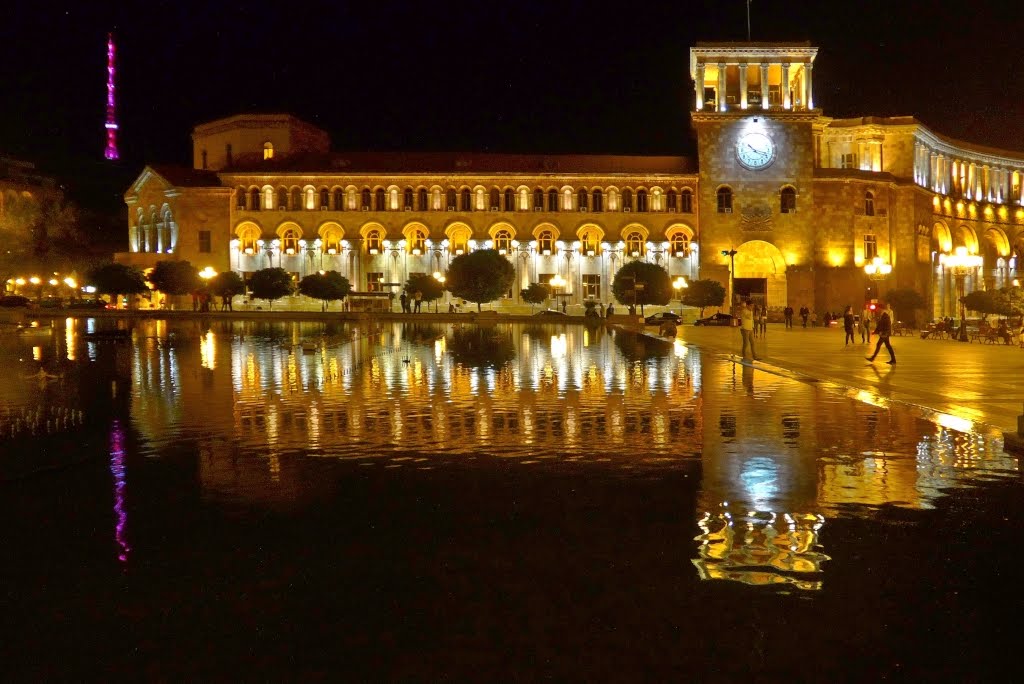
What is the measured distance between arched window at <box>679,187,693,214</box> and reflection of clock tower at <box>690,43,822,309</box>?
2.52 metres

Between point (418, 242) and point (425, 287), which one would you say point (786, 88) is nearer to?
point (418, 242)

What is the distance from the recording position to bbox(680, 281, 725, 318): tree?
59.8 meters

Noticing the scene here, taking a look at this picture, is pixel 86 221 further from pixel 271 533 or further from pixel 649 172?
pixel 271 533

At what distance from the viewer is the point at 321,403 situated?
503 inches

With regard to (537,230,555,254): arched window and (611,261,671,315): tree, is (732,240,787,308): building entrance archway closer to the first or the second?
(611,261,671,315): tree

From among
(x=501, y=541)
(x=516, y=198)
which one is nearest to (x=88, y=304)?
(x=516, y=198)

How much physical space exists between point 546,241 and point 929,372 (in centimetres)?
5173

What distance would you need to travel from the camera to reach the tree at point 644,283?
59.2 m

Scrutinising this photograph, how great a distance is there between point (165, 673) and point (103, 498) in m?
3.52

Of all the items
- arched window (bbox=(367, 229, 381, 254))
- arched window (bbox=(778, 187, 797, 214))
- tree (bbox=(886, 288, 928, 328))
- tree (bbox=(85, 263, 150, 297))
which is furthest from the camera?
arched window (bbox=(367, 229, 381, 254))

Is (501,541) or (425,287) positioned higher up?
(425,287)

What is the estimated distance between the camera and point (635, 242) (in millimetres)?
68812

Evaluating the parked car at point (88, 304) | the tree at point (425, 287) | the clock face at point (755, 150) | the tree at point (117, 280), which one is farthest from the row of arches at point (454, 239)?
the parked car at point (88, 304)

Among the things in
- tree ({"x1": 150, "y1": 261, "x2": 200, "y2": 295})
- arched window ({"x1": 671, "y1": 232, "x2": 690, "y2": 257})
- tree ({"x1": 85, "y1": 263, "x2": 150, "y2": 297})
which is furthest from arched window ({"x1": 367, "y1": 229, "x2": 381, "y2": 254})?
arched window ({"x1": 671, "y1": 232, "x2": 690, "y2": 257})
